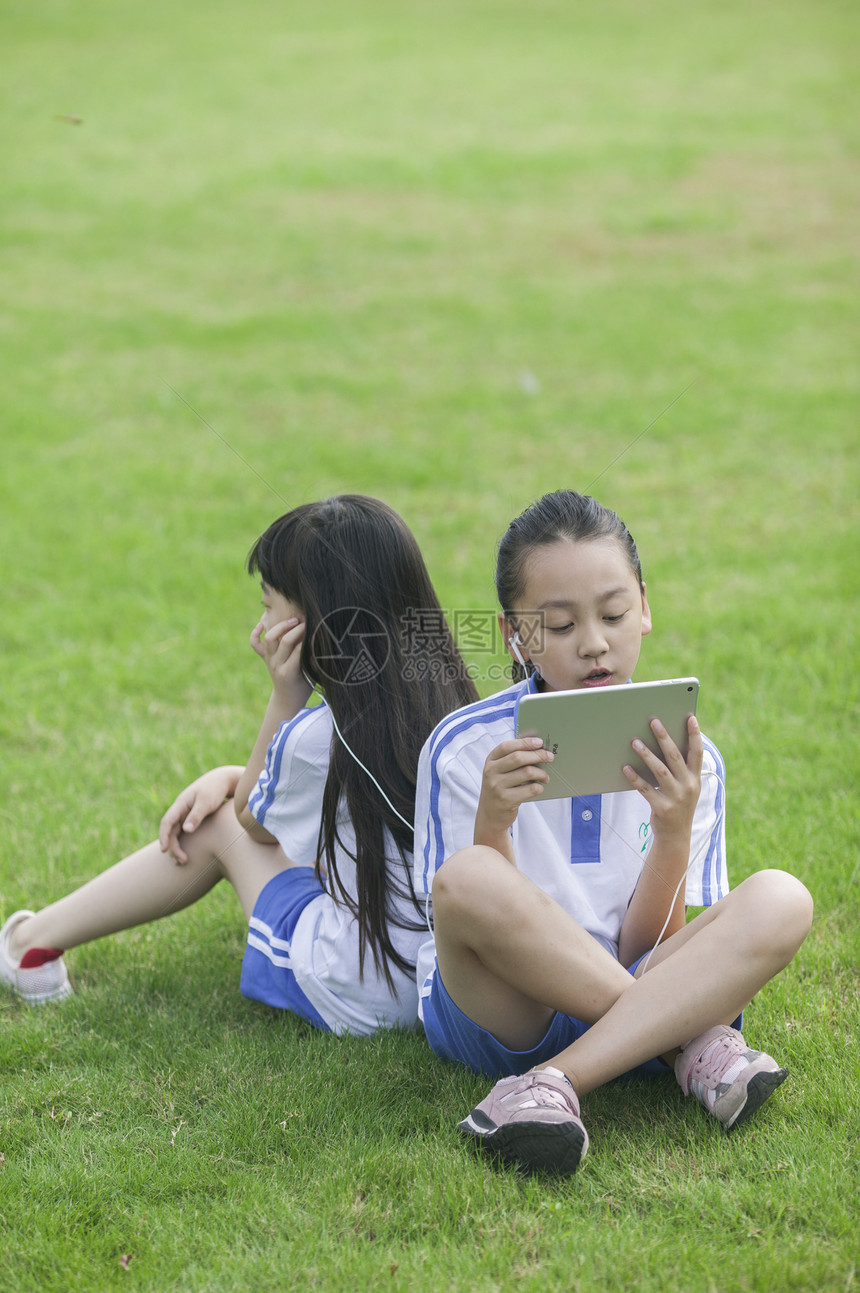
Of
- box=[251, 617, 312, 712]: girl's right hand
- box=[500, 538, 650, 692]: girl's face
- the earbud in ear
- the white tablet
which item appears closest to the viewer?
the white tablet

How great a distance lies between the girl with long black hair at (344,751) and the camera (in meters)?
2.48

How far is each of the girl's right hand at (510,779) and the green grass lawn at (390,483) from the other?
59cm

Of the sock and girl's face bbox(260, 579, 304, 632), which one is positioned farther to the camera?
the sock

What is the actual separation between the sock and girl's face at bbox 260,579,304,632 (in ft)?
3.13

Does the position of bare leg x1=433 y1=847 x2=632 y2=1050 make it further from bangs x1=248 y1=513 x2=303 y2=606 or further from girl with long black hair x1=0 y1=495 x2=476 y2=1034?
bangs x1=248 y1=513 x2=303 y2=606

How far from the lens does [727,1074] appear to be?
84.3 inches

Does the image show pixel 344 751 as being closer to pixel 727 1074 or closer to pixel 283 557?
pixel 283 557

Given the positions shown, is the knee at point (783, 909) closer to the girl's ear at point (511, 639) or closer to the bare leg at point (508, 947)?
the bare leg at point (508, 947)

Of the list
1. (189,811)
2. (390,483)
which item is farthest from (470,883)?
(390,483)

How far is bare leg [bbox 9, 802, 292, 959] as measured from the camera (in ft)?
9.16

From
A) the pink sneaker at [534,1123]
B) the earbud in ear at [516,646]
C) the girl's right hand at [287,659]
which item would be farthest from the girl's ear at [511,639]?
the pink sneaker at [534,1123]

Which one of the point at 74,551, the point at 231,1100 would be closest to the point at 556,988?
the point at 231,1100

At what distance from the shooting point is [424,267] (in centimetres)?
981

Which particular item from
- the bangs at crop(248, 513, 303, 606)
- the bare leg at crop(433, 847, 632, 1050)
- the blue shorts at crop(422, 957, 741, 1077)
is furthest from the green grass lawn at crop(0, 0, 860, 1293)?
the bangs at crop(248, 513, 303, 606)
